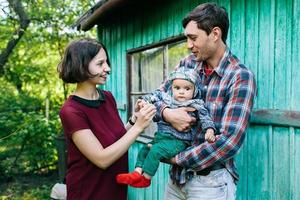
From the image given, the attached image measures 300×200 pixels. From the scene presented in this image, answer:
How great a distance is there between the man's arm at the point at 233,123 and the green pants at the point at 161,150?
21cm

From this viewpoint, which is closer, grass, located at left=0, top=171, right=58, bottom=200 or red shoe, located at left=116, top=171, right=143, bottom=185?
red shoe, located at left=116, top=171, right=143, bottom=185

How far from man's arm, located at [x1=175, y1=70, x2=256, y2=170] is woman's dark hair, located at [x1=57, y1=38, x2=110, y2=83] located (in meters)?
0.82

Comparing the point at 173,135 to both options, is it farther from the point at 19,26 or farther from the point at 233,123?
the point at 19,26

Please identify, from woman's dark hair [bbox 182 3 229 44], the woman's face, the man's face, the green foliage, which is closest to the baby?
the man's face

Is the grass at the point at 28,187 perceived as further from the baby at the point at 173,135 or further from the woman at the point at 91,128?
the baby at the point at 173,135

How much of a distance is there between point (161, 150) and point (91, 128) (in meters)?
0.44

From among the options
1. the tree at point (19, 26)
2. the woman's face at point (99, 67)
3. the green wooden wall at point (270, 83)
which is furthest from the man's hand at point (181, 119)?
the tree at point (19, 26)

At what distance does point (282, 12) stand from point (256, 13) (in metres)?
0.29

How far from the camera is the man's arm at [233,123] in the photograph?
7.28 ft

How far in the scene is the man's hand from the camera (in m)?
2.40

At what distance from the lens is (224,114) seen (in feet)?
7.48

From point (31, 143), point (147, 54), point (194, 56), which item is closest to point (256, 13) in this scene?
point (194, 56)

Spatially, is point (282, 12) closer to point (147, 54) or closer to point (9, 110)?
point (147, 54)

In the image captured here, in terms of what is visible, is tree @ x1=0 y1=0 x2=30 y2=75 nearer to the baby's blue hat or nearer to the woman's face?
the woman's face
